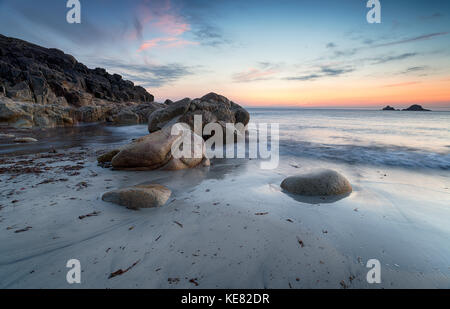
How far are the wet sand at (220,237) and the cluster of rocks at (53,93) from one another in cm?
1627

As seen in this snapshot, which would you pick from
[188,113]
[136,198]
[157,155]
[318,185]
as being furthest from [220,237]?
[188,113]

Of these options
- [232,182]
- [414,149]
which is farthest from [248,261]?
[414,149]

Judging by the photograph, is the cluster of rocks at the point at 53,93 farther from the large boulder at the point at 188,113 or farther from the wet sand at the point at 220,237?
the wet sand at the point at 220,237

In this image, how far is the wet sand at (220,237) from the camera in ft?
5.77

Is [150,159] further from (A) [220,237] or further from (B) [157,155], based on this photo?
(A) [220,237]

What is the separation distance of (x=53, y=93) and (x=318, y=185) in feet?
124

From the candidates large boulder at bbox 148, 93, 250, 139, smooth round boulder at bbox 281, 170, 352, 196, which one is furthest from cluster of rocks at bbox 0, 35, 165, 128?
smooth round boulder at bbox 281, 170, 352, 196

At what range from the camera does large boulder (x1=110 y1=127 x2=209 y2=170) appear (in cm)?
503

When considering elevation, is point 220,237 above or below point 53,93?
below

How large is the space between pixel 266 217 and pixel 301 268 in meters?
0.97

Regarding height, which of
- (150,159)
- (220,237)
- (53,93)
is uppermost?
(53,93)

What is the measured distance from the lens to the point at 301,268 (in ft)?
6.16

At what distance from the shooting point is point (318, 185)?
365 centimetres

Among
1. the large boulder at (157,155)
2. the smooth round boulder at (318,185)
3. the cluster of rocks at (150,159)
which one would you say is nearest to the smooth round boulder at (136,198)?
the cluster of rocks at (150,159)
